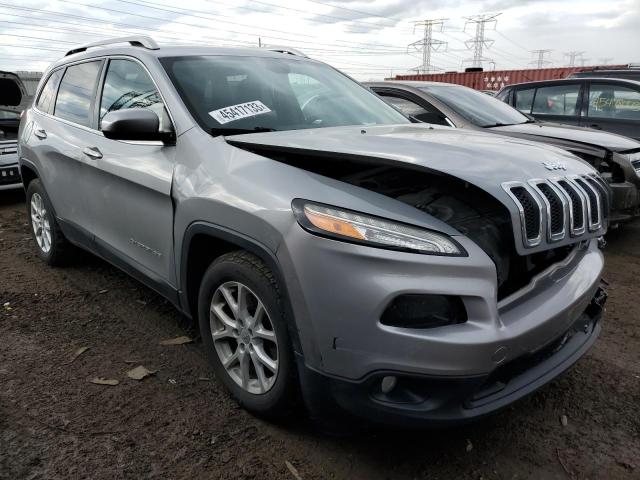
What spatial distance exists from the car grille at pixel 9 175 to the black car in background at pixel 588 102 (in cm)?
725

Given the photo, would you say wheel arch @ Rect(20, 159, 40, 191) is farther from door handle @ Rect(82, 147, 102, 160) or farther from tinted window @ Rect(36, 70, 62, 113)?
door handle @ Rect(82, 147, 102, 160)

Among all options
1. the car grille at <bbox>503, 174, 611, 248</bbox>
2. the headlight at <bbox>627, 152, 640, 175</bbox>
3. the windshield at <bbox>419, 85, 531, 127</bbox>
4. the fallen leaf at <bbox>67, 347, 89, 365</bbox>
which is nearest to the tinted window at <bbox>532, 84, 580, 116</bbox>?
the windshield at <bbox>419, 85, 531, 127</bbox>

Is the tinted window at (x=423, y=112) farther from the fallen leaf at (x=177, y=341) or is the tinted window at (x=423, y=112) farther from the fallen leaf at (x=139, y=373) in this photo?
the fallen leaf at (x=139, y=373)

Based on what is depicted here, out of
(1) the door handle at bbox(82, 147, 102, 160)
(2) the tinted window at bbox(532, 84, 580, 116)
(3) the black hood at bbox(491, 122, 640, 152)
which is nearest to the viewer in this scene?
(1) the door handle at bbox(82, 147, 102, 160)

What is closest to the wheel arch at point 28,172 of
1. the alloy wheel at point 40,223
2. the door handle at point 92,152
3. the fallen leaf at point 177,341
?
the alloy wheel at point 40,223

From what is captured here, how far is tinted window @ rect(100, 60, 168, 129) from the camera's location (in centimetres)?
300

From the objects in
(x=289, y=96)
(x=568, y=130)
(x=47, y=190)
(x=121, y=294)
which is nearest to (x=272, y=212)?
(x=289, y=96)

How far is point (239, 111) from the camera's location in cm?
286

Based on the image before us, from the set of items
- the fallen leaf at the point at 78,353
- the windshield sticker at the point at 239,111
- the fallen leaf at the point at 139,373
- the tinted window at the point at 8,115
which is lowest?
the fallen leaf at the point at 78,353

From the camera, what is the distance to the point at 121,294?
403 cm

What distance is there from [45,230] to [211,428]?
301 centimetres

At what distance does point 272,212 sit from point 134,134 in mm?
1044

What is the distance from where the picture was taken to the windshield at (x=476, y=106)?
227 inches

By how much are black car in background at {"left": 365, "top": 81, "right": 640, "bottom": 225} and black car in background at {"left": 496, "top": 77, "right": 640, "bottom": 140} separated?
1330 millimetres
